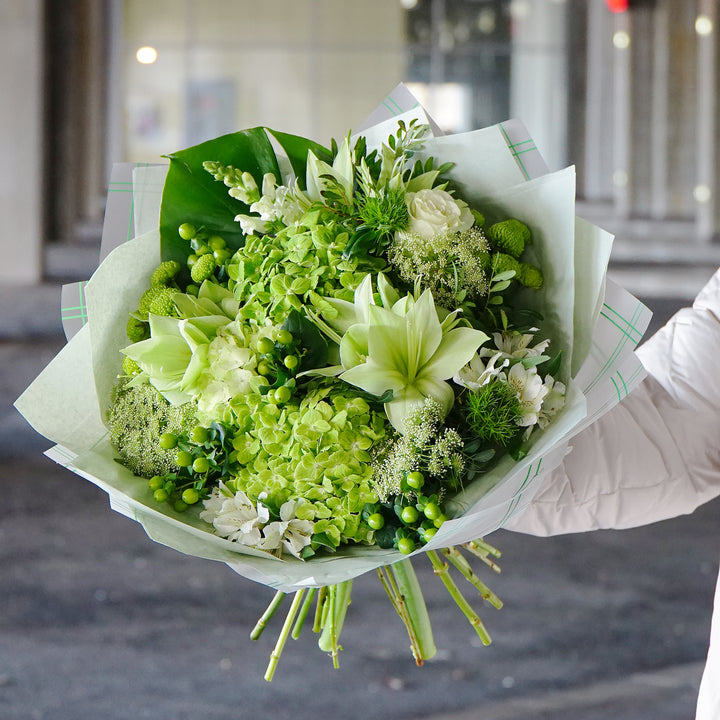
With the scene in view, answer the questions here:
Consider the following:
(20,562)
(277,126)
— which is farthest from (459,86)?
(20,562)

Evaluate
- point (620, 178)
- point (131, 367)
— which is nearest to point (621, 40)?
point (620, 178)

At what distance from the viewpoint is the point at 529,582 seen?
9.14 ft

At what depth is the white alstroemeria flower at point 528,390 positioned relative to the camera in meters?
0.70

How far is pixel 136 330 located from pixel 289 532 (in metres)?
0.23

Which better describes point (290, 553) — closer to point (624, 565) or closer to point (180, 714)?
point (180, 714)

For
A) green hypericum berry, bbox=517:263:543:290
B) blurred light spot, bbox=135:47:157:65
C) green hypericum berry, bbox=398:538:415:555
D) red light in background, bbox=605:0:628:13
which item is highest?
red light in background, bbox=605:0:628:13

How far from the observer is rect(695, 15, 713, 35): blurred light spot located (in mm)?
5551

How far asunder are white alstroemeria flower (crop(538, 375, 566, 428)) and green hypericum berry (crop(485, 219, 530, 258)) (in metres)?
0.12

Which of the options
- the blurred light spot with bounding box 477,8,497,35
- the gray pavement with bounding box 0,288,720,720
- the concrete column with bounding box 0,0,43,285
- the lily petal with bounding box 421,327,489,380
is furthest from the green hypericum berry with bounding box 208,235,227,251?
the blurred light spot with bounding box 477,8,497,35

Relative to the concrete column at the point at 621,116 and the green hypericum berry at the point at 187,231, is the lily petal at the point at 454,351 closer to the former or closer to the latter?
the green hypericum berry at the point at 187,231

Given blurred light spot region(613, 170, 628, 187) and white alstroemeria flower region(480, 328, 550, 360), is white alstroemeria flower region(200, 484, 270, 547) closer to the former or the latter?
white alstroemeria flower region(480, 328, 550, 360)

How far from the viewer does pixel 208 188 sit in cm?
82

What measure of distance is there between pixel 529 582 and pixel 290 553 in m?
2.20

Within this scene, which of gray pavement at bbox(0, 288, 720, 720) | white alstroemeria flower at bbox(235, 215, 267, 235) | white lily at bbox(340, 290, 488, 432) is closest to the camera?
white lily at bbox(340, 290, 488, 432)
